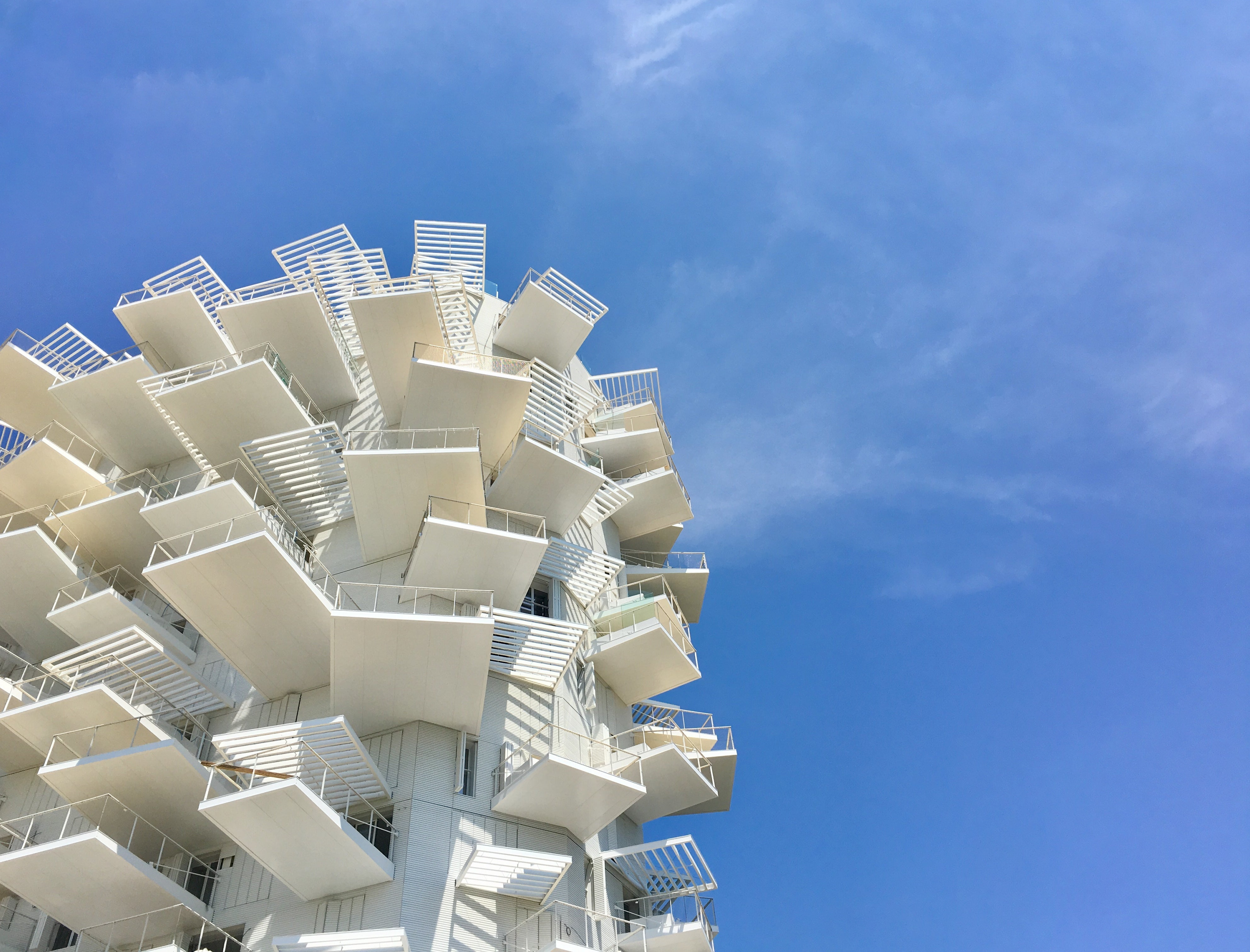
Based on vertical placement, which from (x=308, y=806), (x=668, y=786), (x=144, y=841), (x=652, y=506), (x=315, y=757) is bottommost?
(x=308, y=806)

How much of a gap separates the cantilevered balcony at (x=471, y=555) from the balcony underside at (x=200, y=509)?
14.6 ft

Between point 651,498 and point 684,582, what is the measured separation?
11.6ft

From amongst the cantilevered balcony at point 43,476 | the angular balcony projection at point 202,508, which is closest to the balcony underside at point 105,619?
the angular balcony projection at point 202,508

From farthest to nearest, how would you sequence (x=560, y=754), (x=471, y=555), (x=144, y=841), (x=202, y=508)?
(x=202, y=508) < (x=560, y=754) < (x=471, y=555) < (x=144, y=841)

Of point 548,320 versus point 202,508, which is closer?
point 202,508

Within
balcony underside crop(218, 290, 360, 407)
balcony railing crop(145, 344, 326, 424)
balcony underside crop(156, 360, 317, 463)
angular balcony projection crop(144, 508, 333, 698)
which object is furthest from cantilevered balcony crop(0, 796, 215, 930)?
balcony underside crop(218, 290, 360, 407)

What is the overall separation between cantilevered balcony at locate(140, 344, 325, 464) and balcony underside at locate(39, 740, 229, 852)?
867 centimetres

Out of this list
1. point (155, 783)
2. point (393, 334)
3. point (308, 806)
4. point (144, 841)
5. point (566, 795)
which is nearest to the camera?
point (308, 806)

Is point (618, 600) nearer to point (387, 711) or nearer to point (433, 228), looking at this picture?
point (387, 711)

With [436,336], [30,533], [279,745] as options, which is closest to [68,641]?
[30,533]

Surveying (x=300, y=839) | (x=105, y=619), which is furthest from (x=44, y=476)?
(x=300, y=839)

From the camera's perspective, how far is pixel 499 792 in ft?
64.1

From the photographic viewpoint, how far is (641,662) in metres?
25.8

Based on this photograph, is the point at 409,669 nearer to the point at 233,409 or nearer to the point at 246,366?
the point at 246,366
